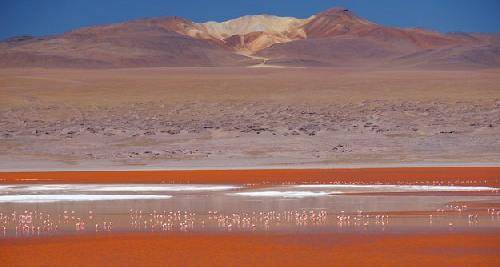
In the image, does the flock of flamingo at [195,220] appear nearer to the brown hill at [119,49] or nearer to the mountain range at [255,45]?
the mountain range at [255,45]

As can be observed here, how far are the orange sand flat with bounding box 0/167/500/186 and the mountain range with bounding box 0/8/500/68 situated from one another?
76.0 m

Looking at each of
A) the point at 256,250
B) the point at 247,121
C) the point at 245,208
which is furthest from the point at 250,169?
the point at 256,250

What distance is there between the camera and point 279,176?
33.3m

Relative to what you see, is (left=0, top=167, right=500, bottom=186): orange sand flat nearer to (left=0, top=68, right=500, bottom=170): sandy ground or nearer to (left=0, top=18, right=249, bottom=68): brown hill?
(left=0, top=68, right=500, bottom=170): sandy ground

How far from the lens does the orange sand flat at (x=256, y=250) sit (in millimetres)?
15180

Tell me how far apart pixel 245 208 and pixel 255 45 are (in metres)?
147

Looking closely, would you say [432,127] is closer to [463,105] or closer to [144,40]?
[463,105]

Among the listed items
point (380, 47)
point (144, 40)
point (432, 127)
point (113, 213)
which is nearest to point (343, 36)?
point (380, 47)

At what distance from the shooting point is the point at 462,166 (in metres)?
37.6

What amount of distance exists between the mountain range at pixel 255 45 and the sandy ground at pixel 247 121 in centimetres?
4534

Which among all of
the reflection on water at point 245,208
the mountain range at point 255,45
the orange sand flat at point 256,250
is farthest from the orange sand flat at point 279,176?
the mountain range at point 255,45

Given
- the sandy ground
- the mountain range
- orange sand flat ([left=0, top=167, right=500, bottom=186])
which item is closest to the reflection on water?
orange sand flat ([left=0, top=167, right=500, bottom=186])

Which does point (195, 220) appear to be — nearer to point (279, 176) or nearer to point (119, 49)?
point (279, 176)

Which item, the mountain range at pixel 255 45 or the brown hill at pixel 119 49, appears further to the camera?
the brown hill at pixel 119 49
